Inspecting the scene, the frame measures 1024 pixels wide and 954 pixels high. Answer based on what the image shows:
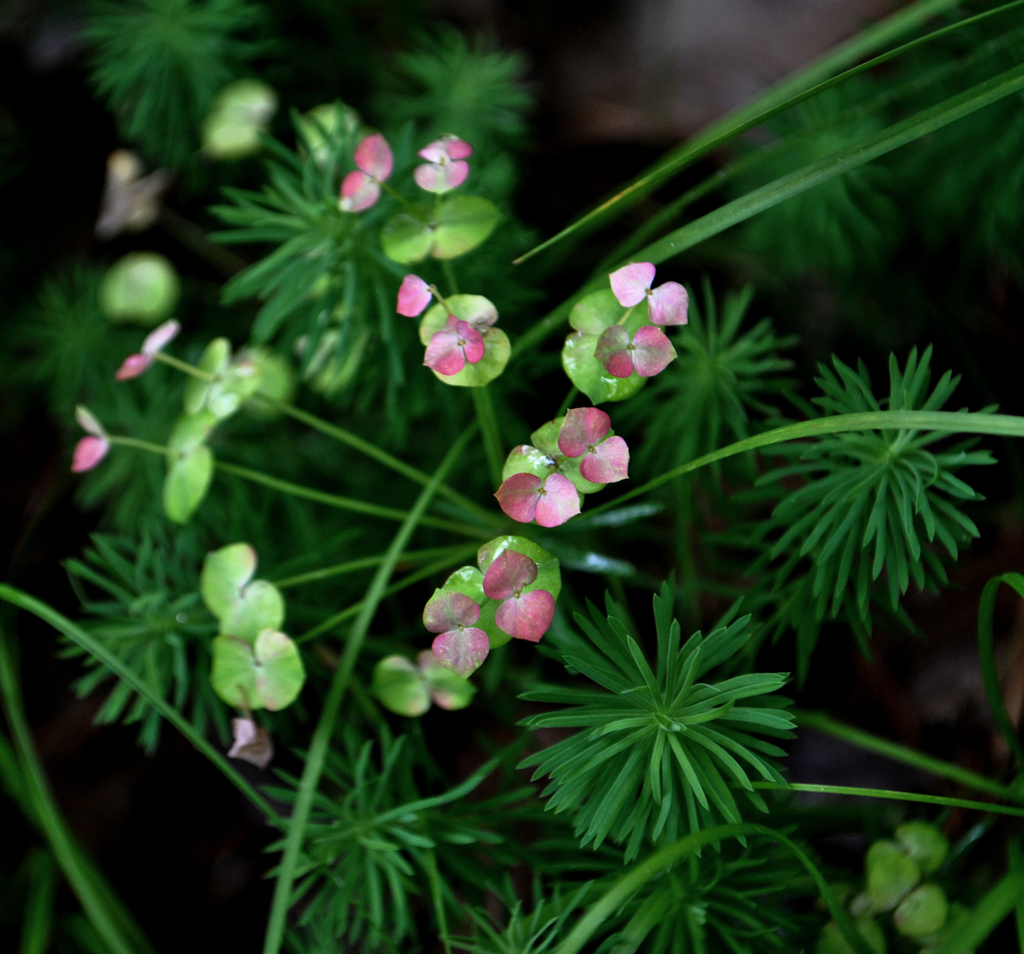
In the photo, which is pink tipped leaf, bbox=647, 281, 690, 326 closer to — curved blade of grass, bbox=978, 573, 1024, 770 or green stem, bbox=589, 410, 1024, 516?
green stem, bbox=589, 410, 1024, 516

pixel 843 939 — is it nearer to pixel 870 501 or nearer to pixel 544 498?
pixel 870 501

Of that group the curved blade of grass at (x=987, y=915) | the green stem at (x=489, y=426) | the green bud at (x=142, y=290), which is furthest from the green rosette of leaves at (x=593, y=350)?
the green bud at (x=142, y=290)

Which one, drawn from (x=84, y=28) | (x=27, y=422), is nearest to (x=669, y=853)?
(x=27, y=422)

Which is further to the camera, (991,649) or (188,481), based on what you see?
(188,481)

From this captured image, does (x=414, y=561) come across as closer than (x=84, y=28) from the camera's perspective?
Yes

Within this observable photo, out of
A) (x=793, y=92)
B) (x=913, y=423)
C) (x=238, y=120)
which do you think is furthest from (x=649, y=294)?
(x=238, y=120)

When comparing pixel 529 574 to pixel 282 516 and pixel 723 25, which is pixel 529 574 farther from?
pixel 723 25

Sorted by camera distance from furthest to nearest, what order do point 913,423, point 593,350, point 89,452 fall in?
point 89,452 → point 593,350 → point 913,423
